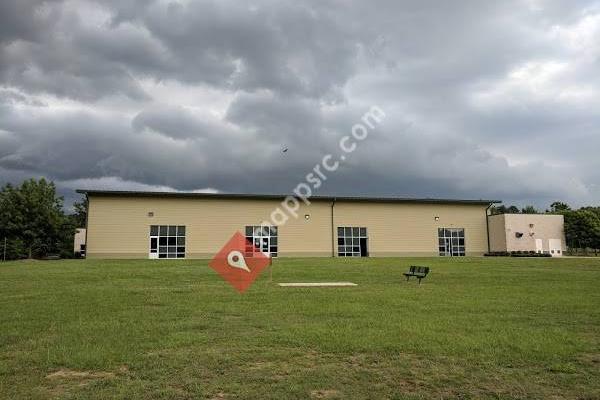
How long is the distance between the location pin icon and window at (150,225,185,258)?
17421 millimetres

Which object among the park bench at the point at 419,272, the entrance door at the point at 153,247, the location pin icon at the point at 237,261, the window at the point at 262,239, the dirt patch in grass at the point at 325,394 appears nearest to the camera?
the dirt patch in grass at the point at 325,394

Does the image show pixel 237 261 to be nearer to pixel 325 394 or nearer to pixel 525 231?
pixel 325 394

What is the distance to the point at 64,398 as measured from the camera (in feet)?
17.5

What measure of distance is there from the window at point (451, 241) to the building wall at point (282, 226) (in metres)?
0.50

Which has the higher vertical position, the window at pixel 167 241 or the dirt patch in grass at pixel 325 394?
the window at pixel 167 241

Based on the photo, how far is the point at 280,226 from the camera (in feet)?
151

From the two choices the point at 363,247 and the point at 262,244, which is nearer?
the point at 262,244

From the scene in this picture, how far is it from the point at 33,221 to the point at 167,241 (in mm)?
19243

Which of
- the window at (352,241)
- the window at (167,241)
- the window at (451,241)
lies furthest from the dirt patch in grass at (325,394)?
the window at (451,241)

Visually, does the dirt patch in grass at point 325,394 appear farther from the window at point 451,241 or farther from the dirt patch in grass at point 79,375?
the window at point 451,241

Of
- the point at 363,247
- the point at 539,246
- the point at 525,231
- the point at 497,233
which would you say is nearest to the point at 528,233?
the point at 525,231

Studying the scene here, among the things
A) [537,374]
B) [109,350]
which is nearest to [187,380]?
[109,350]

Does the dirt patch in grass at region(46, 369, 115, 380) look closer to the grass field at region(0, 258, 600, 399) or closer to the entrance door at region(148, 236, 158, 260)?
the grass field at region(0, 258, 600, 399)

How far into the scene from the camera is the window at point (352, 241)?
4725cm
